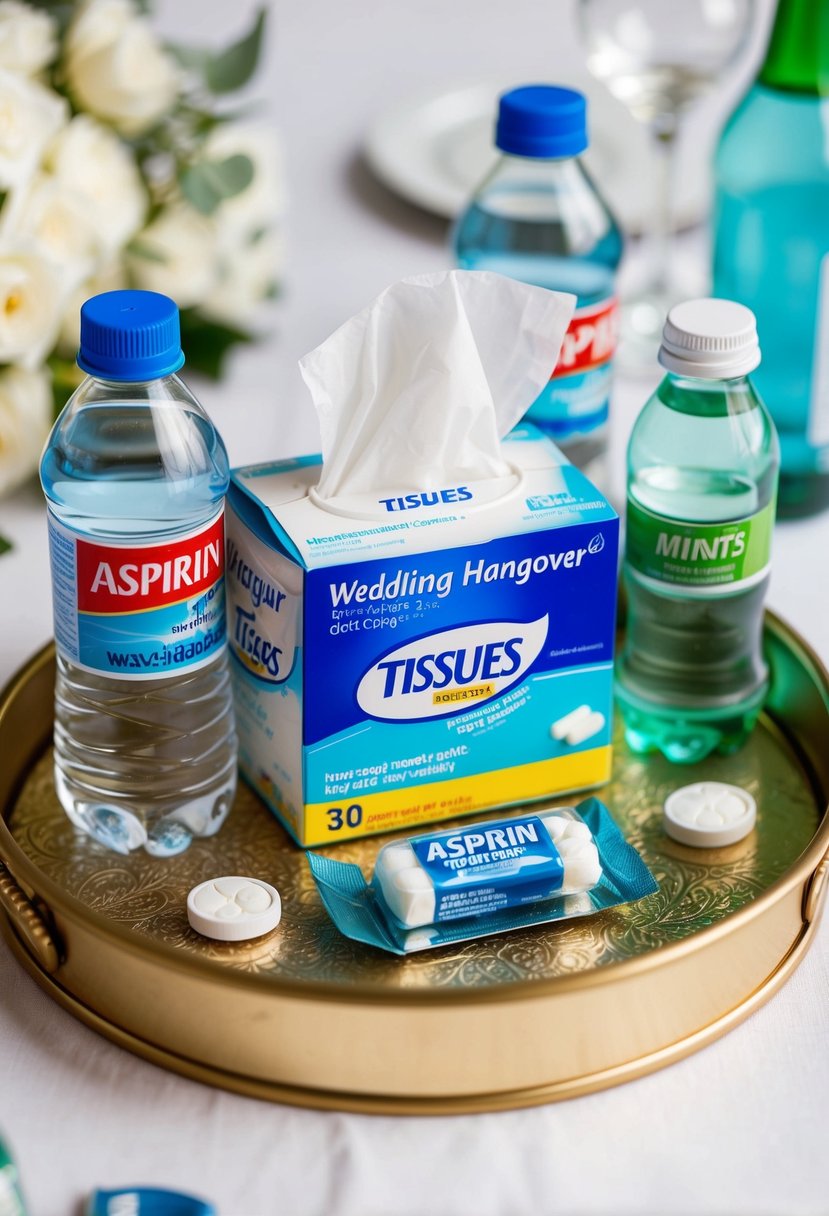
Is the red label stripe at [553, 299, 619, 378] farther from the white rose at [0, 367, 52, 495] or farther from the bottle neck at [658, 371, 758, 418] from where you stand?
the white rose at [0, 367, 52, 495]

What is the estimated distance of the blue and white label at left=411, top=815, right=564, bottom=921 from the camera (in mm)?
654

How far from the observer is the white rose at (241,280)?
3.84ft

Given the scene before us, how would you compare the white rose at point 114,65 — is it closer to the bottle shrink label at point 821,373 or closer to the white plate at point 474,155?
the white plate at point 474,155

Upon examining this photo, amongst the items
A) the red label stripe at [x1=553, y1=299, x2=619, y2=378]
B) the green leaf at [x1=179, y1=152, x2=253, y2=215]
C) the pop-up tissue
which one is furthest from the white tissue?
the green leaf at [x1=179, y1=152, x2=253, y2=215]

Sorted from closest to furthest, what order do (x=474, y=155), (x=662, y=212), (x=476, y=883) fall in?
(x=476, y=883), (x=662, y=212), (x=474, y=155)

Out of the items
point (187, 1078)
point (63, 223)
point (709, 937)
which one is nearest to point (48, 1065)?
point (187, 1078)

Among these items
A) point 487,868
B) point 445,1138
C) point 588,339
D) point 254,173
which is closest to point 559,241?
point 588,339

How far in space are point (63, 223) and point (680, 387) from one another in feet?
1.45

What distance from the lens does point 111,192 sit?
3.42ft

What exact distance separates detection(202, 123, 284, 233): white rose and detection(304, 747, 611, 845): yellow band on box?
57 cm

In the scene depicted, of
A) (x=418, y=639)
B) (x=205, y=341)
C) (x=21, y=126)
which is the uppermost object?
(x=21, y=126)

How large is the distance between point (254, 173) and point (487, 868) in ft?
2.17

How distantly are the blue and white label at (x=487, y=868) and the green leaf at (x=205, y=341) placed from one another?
593 millimetres

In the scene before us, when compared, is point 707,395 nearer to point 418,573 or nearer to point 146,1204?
point 418,573
